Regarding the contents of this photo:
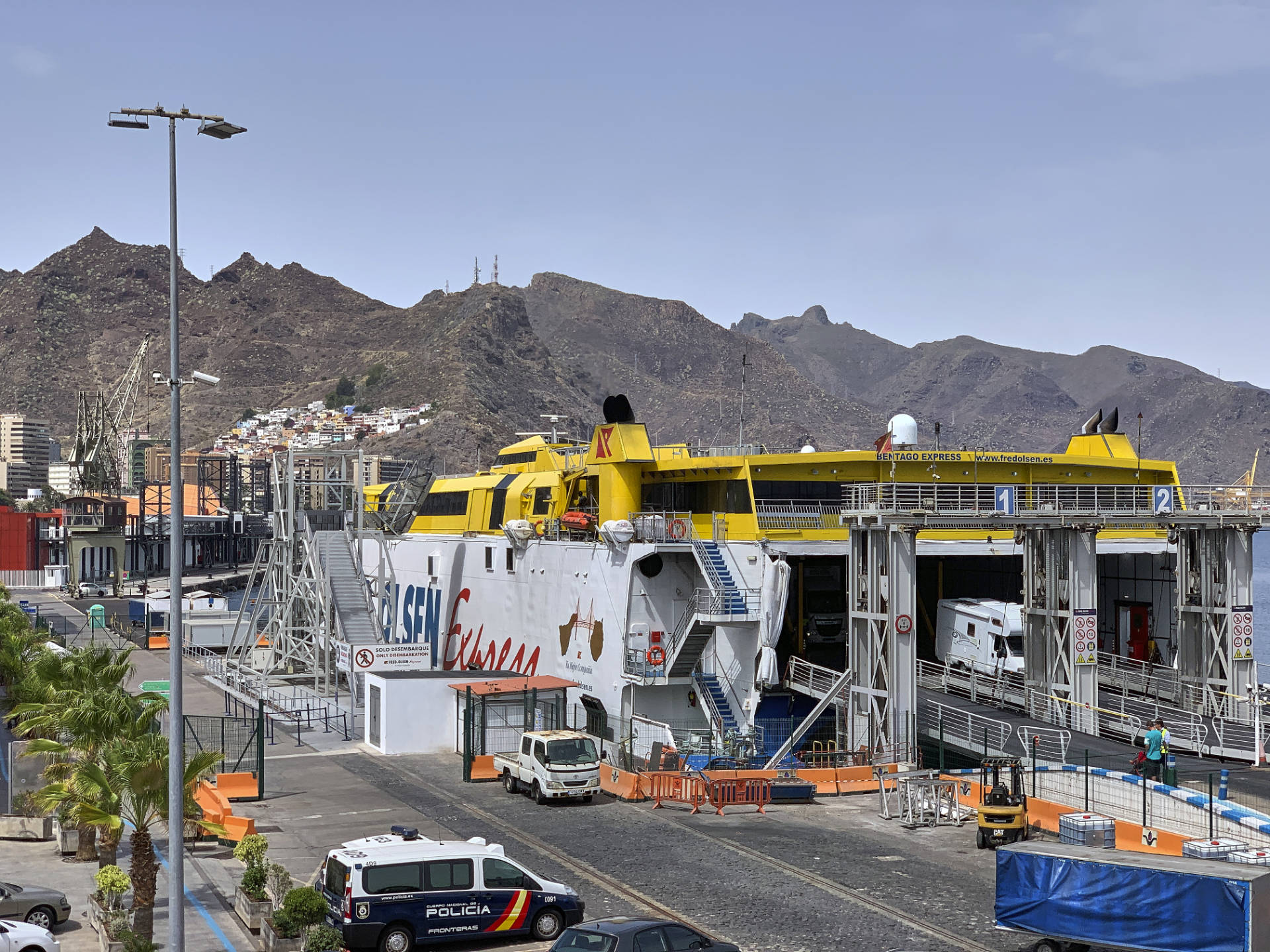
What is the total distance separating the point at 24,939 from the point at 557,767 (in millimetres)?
15032

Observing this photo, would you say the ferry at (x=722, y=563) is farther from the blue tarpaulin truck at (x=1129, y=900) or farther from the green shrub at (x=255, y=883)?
the green shrub at (x=255, y=883)

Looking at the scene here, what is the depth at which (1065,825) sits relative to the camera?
25.6m

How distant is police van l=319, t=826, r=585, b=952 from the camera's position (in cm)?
2105

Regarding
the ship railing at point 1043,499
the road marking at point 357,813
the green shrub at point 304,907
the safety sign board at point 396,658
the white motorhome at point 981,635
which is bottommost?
the road marking at point 357,813

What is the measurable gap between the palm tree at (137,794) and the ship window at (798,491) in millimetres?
23869

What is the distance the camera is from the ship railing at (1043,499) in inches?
1455

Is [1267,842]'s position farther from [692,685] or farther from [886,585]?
[692,685]

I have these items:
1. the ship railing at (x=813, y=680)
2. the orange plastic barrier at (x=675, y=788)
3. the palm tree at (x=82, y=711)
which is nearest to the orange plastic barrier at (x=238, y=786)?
the palm tree at (x=82, y=711)

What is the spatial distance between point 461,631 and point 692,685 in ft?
63.6

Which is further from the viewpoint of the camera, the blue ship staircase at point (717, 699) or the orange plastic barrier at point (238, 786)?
the blue ship staircase at point (717, 699)

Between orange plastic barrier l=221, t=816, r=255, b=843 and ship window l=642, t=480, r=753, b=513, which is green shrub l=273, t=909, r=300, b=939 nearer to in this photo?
orange plastic barrier l=221, t=816, r=255, b=843

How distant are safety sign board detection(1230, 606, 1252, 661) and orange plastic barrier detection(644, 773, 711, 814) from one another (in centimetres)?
1614

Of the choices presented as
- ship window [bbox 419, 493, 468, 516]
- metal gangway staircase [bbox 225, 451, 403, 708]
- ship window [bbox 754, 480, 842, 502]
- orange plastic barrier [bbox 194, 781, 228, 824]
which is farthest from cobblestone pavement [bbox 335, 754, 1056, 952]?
ship window [bbox 419, 493, 468, 516]

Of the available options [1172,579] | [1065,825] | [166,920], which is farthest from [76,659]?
[1172,579]
